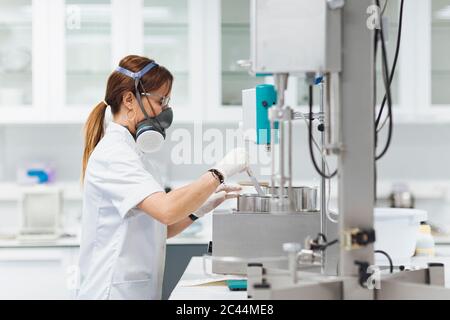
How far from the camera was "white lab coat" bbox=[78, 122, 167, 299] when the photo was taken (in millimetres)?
1633

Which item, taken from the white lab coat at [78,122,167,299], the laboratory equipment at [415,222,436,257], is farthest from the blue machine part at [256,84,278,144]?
the laboratory equipment at [415,222,436,257]

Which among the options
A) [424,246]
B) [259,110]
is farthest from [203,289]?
[424,246]

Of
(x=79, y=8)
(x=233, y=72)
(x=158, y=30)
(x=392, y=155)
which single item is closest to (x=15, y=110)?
(x=79, y=8)

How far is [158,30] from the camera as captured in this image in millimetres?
3223

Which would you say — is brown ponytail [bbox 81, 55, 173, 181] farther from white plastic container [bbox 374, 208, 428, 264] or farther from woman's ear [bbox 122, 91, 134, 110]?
white plastic container [bbox 374, 208, 428, 264]

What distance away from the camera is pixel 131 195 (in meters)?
1.59

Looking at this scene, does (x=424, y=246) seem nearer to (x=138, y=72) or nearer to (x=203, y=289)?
(x=203, y=289)

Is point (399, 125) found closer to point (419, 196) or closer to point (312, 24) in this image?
point (419, 196)

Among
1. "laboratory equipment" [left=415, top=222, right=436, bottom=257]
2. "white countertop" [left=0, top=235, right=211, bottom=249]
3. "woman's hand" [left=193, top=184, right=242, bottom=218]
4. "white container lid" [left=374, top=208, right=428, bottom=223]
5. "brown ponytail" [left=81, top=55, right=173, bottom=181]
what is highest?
"brown ponytail" [left=81, top=55, right=173, bottom=181]

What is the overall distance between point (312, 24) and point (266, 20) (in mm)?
93

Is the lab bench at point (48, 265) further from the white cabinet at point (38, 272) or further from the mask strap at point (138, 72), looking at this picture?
the mask strap at point (138, 72)

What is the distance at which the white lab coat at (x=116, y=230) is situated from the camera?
163cm

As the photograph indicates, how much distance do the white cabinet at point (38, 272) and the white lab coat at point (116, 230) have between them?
128 centimetres

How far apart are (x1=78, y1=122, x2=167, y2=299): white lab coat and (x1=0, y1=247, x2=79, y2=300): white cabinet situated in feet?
4.20
